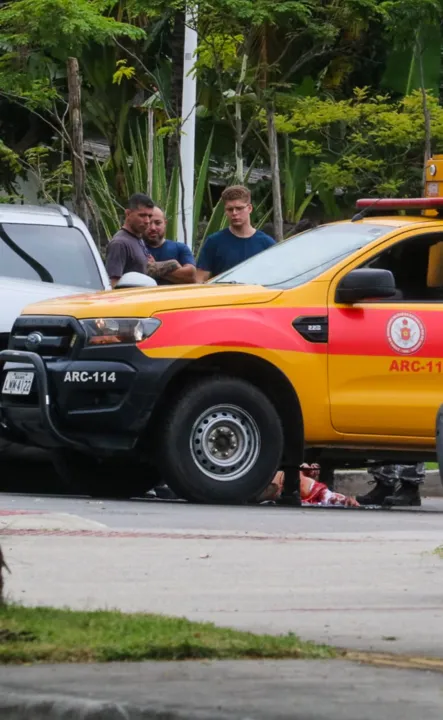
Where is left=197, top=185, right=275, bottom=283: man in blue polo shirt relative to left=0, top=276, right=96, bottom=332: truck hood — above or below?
above

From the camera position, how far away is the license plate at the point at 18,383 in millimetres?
10641

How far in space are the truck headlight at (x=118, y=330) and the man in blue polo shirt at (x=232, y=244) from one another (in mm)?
2694

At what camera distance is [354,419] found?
1061 centimetres

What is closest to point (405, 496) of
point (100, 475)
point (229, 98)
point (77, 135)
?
point (100, 475)

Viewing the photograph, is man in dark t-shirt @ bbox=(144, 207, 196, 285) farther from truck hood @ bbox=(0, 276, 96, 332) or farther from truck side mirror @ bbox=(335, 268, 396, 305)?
truck side mirror @ bbox=(335, 268, 396, 305)

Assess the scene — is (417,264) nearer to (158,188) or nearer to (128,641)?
(128,641)

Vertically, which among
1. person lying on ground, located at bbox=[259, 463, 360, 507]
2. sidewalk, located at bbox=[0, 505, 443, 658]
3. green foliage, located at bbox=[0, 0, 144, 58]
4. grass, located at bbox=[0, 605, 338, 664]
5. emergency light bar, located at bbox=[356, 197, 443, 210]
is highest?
green foliage, located at bbox=[0, 0, 144, 58]

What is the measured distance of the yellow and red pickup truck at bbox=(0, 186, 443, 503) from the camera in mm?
10336

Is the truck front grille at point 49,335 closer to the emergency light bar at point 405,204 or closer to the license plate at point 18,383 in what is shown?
the license plate at point 18,383

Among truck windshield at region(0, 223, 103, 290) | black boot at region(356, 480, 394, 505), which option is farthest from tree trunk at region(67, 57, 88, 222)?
black boot at region(356, 480, 394, 505)

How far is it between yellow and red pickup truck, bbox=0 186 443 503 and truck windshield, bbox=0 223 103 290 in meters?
1.69

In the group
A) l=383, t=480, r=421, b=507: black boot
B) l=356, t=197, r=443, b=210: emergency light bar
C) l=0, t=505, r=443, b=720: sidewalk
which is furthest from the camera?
l=383, t=480, r=421, b=507: black boot

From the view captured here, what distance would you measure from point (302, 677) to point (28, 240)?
829 cm

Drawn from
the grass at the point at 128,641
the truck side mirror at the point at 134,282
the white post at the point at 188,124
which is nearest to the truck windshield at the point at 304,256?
the truck side mirror at the point at 134,282
